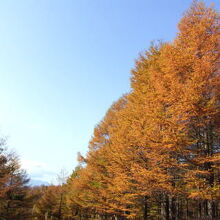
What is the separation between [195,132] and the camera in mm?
8844

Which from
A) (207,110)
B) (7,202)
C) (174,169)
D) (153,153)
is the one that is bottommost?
(7,202)

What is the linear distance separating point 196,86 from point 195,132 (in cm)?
202

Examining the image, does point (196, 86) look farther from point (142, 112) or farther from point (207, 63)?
point (142, 112)

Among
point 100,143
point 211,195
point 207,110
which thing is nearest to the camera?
point 211,195

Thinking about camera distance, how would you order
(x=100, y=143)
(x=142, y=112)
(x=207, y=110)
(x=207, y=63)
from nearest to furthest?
(x=207, y=110) < (x=207, y=63) < (x=142, y=112) < (x=100, y=143)

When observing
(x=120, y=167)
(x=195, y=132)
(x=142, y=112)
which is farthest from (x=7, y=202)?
(x=195, y=132)

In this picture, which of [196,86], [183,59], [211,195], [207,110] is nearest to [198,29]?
[183,59]

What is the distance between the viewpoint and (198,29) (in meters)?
10.0

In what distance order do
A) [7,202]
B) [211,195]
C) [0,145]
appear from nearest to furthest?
[211,195]
[0,145]
[7,202]

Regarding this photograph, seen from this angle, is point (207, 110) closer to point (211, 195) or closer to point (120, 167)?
point (211, 195)

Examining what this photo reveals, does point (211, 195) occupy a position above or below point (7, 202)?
above

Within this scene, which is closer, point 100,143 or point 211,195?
point 211,195

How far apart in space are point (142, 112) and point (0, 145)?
1603 cm

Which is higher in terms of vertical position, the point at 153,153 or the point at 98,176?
the point at 153,153
